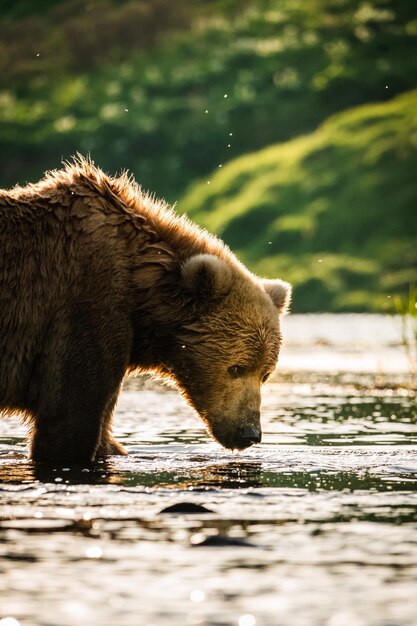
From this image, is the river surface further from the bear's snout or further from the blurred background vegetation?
the blurred background vegetation

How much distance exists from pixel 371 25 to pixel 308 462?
10524cm

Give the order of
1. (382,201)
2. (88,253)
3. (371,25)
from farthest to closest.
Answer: (371,25) → (382,201) → (88,253)

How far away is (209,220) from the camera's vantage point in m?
86.5

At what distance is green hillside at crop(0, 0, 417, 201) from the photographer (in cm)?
10131

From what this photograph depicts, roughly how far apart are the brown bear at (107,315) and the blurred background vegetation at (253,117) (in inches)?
2388

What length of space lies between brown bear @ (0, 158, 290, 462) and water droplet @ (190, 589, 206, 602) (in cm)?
388

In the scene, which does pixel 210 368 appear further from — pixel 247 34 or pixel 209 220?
pixel 247 34

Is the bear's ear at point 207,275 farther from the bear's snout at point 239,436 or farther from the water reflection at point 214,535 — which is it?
the water reflection at point 214,535

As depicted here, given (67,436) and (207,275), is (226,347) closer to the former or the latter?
(207,275)

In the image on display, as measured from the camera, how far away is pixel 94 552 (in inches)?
282

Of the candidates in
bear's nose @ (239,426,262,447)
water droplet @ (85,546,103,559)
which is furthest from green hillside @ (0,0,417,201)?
water droplet @ (85,546,103,559)

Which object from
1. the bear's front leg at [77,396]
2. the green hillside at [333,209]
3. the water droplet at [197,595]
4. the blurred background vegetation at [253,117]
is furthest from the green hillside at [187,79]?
the water droplet at [197,595]

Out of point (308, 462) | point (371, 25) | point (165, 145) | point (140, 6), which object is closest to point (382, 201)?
point (165, 145)

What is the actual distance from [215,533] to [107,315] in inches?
118
